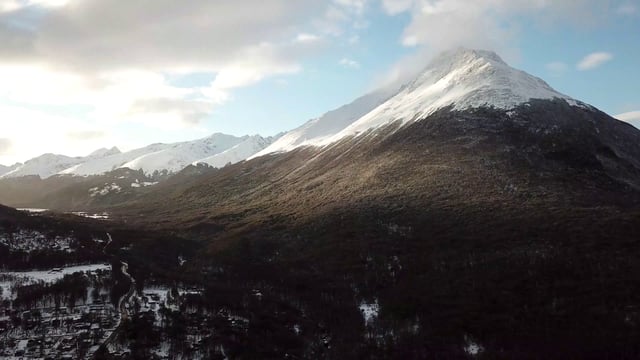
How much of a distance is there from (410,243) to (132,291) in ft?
161

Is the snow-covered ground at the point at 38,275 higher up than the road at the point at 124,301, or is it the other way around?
the snow-covered ground at the point at 38,275

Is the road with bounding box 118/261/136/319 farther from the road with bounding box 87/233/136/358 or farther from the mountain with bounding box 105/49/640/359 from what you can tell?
the mountain with bounding box 105/49/640/359

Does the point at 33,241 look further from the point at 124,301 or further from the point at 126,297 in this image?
the point at 124,301

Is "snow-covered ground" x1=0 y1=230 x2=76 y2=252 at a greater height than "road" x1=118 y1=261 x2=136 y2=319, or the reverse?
"snow-covered ground" x1=0 y1=230 x2=76 y2=252

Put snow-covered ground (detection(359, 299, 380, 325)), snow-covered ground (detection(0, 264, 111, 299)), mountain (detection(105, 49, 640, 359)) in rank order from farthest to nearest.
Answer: snow-covered ground (detection(0, 264, 111, 299)) → snow-covered ground (detection(359, 299, 380, 325)) → mountain (detection(105, 49, 640, 359))

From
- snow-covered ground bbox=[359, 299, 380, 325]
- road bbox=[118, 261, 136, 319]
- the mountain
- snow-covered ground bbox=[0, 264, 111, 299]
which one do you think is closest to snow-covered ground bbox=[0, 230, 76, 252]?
snow-covered ground bbox=[0, 264, 111, 299]

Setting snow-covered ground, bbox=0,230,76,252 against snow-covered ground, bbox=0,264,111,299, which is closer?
snow-covered ground, bbox=0,264,111,299

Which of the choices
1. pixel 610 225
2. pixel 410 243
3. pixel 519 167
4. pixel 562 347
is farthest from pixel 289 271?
pixel 519 167

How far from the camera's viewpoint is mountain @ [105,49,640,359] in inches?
2864

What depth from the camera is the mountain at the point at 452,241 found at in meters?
Answer: 72.8

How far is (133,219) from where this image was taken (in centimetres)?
18562

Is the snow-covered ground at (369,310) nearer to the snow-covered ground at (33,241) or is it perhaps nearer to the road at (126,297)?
the road at (126,297)

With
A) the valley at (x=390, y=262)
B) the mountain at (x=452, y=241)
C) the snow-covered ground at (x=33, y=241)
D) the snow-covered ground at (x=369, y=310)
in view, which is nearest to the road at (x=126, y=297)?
the valley at (x=390, y=262)

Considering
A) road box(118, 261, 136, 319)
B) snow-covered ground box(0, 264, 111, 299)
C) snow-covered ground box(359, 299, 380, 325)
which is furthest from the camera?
snow-covered ground box(0, 264, 111, 299)
